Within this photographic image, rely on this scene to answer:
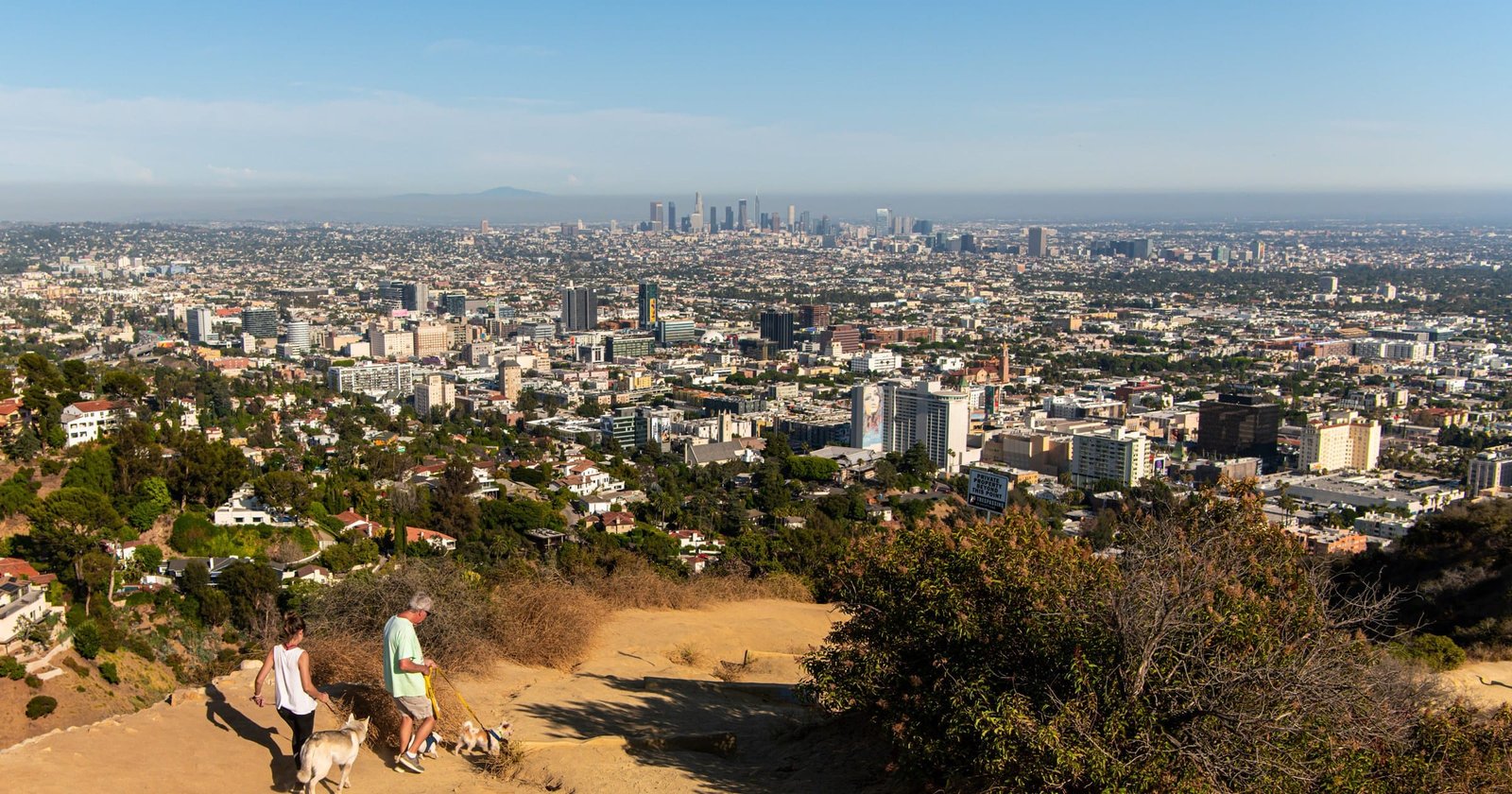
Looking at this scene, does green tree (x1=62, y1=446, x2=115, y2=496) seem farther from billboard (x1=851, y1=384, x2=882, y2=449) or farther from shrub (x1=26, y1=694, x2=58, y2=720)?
billboard (x1=851, y1=384, x2=882, y2=449)

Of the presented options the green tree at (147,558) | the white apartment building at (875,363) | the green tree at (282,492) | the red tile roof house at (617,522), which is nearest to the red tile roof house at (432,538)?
the green tree at (282,492)

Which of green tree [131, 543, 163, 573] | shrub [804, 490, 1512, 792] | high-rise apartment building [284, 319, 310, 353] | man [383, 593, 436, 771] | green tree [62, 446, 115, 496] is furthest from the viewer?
high-rise apartment building [284, 319, 310, 353]

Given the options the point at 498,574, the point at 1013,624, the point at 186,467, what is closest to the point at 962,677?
the point at 1013,624

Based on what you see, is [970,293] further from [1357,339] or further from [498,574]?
[498,574]

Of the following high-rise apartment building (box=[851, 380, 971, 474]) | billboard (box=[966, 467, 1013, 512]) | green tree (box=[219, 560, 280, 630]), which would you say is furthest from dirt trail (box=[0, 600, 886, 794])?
high-rise apartment building (box=[851, 380, 971, 474])

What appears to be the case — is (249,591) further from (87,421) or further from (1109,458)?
(1109,458)

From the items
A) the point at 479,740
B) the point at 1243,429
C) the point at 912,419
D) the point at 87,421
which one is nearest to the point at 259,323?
the point at 912,419

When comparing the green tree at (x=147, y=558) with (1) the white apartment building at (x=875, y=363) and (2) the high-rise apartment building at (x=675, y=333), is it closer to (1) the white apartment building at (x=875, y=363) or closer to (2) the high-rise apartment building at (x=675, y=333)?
(1) the white apartment building at (x=875, y=363)
